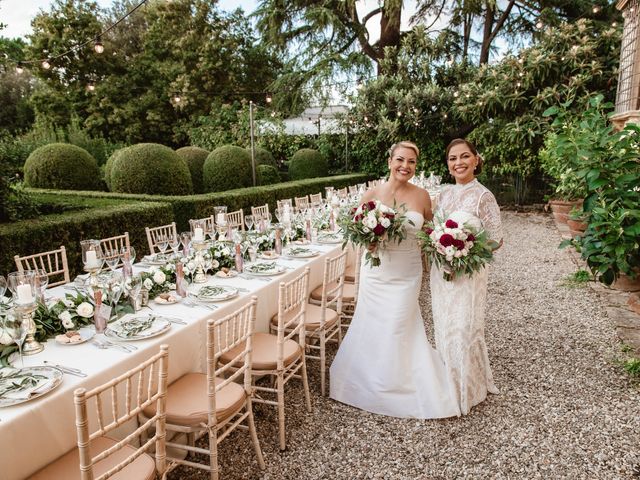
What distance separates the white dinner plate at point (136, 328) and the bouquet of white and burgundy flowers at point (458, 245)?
1727 millimetres

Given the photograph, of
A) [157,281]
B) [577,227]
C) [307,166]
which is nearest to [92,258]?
[157,281]

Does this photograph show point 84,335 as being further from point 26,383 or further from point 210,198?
point 210,198

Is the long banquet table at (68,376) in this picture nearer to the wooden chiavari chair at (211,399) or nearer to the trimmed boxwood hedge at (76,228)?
the wooden chiavari chair at (211,399)

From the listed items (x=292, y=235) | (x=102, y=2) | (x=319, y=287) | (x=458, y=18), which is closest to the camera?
(x=319, y=287)

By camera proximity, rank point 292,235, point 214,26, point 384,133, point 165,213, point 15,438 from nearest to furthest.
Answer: point 15,438 < point 292,235 < point 165,213 < point 384,133 < point 214,26

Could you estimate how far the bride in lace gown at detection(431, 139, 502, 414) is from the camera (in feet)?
9.89

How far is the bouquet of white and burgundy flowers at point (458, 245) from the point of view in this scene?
2.80m

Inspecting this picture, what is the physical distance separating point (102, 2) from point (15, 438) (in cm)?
2974

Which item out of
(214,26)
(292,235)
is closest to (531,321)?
(292,235)

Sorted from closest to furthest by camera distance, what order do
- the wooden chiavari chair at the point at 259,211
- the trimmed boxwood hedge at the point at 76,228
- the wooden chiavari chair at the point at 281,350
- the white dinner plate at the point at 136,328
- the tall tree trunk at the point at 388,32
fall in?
1. the white dinner plate at the point at 136,328
2. the wooden chiavari chair at the point at 281,350
3. the trimmed boxwood hedge at the point at 76,228
4. the wooden chiavari chair at the point at 259,211
5. the tall tree trunk at the point at 388,32

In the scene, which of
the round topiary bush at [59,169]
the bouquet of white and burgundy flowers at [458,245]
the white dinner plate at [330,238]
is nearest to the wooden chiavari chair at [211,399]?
the bouquet of white and burgundy flowers at [458,245]

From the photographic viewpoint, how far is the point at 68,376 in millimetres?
1964

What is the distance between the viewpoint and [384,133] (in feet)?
48.9

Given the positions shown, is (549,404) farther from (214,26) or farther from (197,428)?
(214,26)
